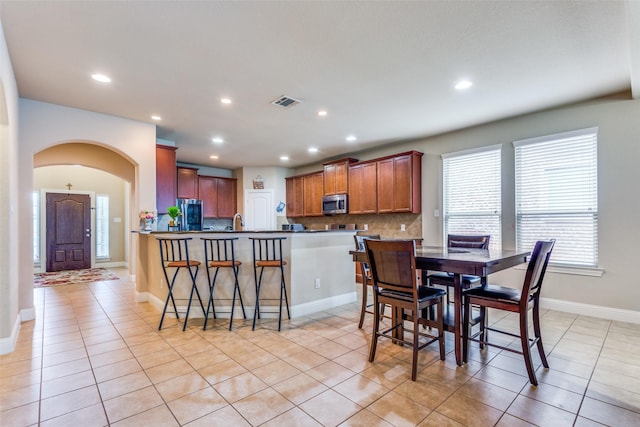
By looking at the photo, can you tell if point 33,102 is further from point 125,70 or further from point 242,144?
point 242,144

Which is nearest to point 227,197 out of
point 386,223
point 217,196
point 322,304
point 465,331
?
point 217,196

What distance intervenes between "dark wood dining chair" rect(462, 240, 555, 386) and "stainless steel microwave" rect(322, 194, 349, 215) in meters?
4.10

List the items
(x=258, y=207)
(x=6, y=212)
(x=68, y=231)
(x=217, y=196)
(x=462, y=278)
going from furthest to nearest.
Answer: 1. (x=258, y=207)
2. (x=217, y=196)
3. (x=68, y=231)
4. (x=462, y=278)
5. (x=6, y=212)

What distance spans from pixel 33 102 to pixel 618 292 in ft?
24.3

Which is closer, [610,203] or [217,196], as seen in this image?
[610,203]

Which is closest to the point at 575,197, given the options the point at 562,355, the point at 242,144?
the point at 562,355

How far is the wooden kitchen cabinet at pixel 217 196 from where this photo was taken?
7961 mm

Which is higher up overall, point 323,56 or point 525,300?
point 323,56

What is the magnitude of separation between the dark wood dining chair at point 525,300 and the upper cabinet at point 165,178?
4.49 meters

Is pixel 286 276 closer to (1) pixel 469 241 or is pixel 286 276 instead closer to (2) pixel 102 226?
(1) pixel 469 241

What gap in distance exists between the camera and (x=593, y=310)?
149 inches

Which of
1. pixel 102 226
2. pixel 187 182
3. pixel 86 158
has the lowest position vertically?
pixel 102 226

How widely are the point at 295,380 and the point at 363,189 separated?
4.47 metres

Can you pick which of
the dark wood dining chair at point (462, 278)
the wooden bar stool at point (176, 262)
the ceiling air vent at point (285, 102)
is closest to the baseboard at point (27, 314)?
the wooden bar stool at point (176, 262)
